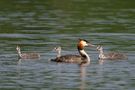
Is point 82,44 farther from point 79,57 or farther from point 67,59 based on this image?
point 67,59

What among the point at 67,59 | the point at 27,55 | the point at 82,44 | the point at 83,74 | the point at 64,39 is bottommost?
the point at 83,74

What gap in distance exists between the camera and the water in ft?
79.3

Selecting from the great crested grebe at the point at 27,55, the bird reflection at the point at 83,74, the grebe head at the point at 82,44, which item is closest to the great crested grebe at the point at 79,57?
the grebe head at the point at 82,44

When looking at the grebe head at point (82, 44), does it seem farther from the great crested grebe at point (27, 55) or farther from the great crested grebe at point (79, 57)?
the great crested grebe at point (27, 55)

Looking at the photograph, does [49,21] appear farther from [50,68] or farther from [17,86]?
[17,86]

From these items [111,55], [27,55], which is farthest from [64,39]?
[111,55]

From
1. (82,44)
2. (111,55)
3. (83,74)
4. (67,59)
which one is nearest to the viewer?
(83,74)

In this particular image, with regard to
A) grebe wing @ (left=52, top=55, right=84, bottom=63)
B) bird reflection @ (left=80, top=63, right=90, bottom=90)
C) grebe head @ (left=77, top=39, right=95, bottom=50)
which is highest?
grebe head @ (left=77, top=39, right=95, bottom=50)

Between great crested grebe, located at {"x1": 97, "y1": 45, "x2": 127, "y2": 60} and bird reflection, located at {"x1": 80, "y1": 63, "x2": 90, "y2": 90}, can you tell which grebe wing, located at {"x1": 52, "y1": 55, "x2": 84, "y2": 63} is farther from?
great crested grebe, located at {"x1": 97, "y1": 45, "x2": 127, "y2": 60}

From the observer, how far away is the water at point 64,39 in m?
24.2

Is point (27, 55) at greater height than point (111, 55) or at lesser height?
greater

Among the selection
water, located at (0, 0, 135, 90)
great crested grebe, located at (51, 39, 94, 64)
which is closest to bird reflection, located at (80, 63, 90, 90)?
water, located at (0, 0, 135, 90)

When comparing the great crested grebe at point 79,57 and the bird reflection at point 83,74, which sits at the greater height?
the great crested grebe at point 79,57

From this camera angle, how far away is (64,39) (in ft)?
108
